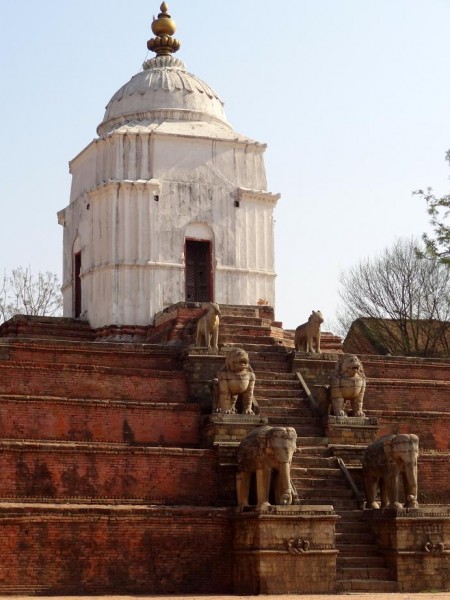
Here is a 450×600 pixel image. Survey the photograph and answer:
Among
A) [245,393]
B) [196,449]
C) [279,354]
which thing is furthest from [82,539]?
[279,354]

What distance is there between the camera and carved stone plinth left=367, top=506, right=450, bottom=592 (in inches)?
→ 824

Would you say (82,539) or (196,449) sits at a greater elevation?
(196,449)

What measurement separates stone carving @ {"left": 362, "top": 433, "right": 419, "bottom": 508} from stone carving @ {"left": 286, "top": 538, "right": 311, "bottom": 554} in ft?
6.48

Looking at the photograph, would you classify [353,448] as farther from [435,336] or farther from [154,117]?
[435,336]

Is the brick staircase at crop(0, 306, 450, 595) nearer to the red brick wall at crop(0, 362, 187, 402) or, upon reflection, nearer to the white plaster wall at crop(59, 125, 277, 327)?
the red brick wall at crop(0, 362, 187, 402)

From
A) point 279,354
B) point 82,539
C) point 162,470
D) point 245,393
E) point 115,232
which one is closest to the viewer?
point 82,539

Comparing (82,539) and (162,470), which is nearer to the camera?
(82,539)

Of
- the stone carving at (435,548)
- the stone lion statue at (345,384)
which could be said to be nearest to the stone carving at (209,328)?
the stone lion statue at (345,384)

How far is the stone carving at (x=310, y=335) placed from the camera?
26797mm

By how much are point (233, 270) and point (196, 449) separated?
9819 mm

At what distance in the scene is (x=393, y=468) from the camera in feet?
71.0

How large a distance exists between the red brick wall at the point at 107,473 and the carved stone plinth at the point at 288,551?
1637mm

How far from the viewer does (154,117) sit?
32.2 meters

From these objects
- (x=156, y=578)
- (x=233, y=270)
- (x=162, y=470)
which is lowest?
(x=156, y=578)
